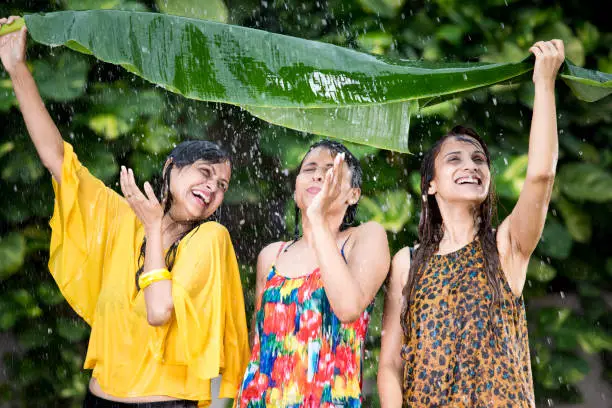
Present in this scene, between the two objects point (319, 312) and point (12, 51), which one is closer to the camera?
point (319, 312)

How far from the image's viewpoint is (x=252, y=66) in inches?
75.3

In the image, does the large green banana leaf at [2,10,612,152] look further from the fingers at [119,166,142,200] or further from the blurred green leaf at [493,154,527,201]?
the blurred green leaf at [493,154,527,201]

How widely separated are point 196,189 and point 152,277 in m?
0.32

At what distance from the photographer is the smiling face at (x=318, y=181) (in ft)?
7.75

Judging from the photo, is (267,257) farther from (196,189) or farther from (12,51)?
(12,51)

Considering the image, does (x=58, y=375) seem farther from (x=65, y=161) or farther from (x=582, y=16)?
(x=582, y=16)

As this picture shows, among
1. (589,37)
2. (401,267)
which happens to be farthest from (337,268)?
(589,37)

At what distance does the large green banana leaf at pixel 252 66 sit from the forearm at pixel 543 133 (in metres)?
0.08

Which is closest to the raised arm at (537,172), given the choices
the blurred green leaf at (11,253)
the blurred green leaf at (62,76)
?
the blurred green leaf at (62,76)

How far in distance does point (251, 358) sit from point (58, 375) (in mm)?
1222

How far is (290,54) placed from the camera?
1.92 m

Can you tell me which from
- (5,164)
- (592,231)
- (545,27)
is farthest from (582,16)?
(5,164)

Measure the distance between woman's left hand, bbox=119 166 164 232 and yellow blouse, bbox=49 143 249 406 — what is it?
4.9 inches

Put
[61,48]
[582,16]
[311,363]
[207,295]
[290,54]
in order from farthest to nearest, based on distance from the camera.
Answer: [582,16] → [61,48] → [207,295] → [311,363] → [290,54]
